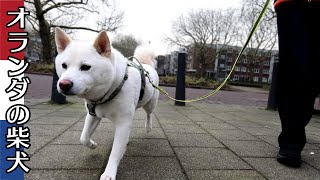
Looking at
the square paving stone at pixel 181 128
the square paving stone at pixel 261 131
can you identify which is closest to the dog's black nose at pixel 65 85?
the square paving stone at pixel 181 128

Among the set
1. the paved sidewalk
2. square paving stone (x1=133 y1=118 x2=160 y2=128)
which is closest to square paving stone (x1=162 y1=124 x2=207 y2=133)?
the paved sidewalk

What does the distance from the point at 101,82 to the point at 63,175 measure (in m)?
0.78

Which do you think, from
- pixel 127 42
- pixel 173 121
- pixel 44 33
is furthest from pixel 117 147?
pixel 127 42

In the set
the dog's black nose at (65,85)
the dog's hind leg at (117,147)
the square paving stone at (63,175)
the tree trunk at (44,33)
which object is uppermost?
the tree trunk at (44,33)

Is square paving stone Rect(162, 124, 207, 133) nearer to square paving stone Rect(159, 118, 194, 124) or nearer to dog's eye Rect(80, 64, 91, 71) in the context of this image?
square paving stone Rect(159, 118, 194, 124)

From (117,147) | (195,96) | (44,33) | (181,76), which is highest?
(44,33)

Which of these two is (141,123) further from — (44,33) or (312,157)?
(44,33)

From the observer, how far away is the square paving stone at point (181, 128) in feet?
13.0

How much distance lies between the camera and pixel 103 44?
2029 millimetres

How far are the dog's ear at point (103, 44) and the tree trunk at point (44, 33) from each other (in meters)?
23.2

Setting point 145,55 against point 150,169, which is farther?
point 145,55

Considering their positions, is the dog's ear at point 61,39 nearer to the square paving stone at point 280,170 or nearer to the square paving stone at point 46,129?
the square paving stone at point 46,129

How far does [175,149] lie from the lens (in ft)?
9.71

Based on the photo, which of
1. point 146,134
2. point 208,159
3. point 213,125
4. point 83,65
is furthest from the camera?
point 213,125
